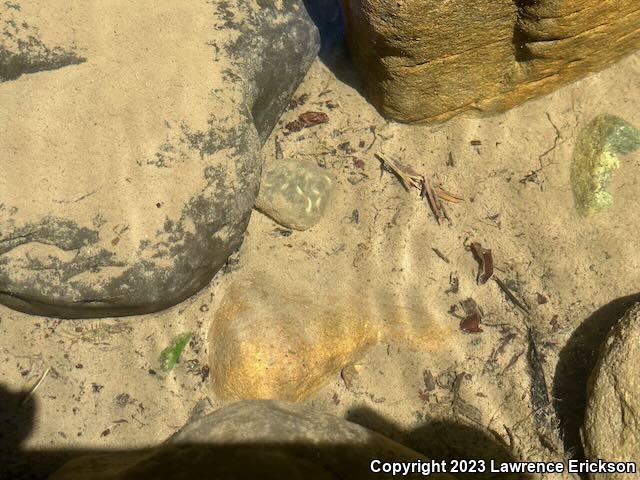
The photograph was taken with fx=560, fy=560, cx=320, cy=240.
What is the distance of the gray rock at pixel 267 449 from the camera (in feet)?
6.40

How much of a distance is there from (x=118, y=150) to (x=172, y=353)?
115 cm

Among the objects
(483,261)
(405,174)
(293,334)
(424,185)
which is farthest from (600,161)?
(293,334)

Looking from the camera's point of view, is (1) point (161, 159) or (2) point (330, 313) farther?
(2) point (330, 313)

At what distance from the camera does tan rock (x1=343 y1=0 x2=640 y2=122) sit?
2.58m

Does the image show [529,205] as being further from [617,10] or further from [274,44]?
[274,44]

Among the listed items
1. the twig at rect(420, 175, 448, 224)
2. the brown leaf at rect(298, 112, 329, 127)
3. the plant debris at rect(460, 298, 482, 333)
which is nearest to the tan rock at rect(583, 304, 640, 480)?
the plant debris at rect(460, 298, 482, 333)

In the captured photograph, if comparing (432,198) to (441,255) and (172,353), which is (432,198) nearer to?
(441,255)

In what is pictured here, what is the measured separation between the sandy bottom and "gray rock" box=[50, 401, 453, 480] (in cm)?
78

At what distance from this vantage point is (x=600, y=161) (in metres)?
3.26

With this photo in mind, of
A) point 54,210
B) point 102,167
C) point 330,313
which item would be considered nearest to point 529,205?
point 330,313

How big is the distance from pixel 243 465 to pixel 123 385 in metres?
1.38

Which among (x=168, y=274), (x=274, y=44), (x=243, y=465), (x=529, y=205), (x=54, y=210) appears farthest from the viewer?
(x=529, y=205)

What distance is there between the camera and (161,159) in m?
2.68

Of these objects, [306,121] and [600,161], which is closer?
[600,161]
